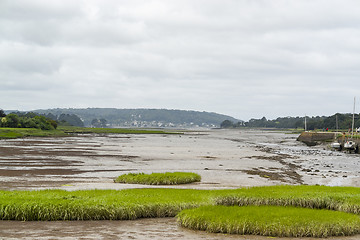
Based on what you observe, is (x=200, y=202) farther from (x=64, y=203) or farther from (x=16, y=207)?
(x=16, y=207)

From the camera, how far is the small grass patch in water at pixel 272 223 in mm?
14031

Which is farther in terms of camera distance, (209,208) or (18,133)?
(18,133)

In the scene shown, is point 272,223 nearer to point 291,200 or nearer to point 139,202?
point 291,200

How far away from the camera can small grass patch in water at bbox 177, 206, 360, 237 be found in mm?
14031

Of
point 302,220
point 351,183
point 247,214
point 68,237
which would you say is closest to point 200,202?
point 247,214

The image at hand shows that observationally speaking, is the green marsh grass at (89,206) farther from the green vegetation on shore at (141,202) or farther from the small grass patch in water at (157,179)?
the small grass patch in water at (157,179)

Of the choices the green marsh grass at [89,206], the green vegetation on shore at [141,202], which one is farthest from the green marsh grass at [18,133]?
the green marsh grass at [89,206]

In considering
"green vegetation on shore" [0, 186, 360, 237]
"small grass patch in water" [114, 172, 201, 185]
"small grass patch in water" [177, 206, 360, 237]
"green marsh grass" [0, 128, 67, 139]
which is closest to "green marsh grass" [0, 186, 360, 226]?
"green vegetation on shore" [0, 186, 360, 237]

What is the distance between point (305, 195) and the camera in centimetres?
1873

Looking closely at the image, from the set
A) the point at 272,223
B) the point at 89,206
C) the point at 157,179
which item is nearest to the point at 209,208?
the point at 272,223

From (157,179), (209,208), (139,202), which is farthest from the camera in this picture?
(157,179)

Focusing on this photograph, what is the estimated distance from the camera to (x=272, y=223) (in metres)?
14.0

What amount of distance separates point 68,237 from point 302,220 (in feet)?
26.1

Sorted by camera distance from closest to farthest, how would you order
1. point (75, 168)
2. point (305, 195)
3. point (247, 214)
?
1. point (247, 214)
2. point (305, 195)
3. point (75, 168)
